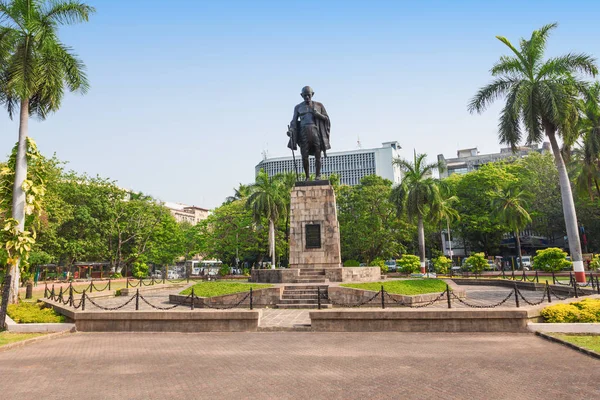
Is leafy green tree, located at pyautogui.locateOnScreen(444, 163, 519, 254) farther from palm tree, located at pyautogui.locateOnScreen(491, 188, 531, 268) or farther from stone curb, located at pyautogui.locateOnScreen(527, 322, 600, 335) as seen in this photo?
stone curb, located at pyautogui.locateOnScreen(527, 322, 600, 335)

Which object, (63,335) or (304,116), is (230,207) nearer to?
(304,116)

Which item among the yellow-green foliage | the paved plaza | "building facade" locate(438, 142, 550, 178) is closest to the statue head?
the paved plaza

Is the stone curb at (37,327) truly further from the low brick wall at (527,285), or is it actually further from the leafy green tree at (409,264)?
the leafy green tree at (409,264)

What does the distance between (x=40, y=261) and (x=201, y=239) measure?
17748 millimetres

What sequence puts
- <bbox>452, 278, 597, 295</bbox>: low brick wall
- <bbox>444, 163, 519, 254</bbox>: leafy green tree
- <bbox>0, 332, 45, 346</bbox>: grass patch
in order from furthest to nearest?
1. <bbox>444, 163, 519, 254</bbox>: leafy green tree
2. <bbox>452, 278, 597, 295</bbox>: low brick wall
3. <bbox>0, 332, 45, 346</bbox>: grass patch

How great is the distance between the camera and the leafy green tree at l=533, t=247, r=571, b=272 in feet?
71.5

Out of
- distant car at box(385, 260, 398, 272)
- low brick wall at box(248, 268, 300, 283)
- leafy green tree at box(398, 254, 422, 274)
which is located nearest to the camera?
low brick wall at box(248, 268, 300, 283)

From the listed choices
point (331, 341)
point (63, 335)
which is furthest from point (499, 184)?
point (63, 335)

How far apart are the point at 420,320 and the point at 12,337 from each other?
1188 centimetres

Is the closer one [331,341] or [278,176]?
[331,341]

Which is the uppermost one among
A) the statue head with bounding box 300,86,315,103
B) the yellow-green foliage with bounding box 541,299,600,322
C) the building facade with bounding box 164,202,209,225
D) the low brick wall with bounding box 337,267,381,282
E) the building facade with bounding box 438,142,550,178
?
the building facade with bounding box 438,142,550,178

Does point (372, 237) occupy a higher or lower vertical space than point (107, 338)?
higher

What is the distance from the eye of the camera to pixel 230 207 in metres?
51.3

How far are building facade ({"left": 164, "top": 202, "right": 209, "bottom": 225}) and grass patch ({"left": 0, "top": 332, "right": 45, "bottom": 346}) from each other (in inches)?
4342
